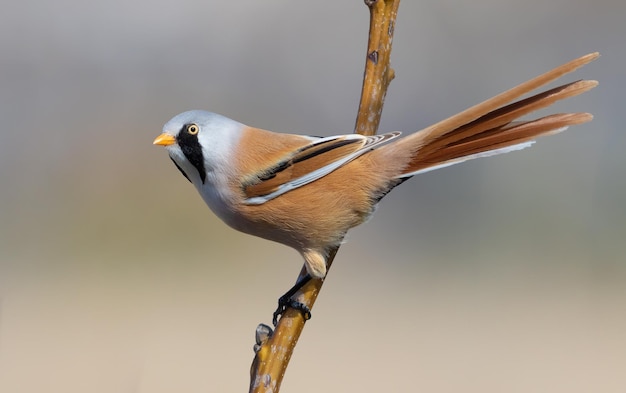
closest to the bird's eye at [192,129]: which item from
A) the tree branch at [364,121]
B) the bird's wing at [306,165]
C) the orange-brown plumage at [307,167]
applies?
the orange-brown plumage at [307,167]

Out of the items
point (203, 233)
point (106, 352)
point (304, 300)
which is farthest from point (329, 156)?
point (203, 233)

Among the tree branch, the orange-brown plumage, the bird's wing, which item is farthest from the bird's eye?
the tree branch

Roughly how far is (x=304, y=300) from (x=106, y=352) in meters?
1.85

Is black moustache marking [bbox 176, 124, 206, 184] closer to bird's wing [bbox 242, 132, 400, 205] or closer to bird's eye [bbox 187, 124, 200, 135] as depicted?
bird's eye [bbox 187, 124, 200, 135]

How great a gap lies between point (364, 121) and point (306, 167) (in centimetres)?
18

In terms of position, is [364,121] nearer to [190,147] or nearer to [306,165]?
[306,165]

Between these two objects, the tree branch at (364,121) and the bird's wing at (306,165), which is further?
the bird's wing at (306,165)

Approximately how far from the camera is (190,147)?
5.21ft

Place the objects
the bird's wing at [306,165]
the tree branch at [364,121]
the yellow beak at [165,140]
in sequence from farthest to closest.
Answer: the bird's wing at [306,165]
the yellow beak at [165,140]
the tree branch at [364,121]

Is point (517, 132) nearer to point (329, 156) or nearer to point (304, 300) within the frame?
point (329, 156)

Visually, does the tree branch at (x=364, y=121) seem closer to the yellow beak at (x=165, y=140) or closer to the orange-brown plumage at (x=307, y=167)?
the orange-brown plumage at (x=307, y=167)

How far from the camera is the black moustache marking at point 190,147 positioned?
157 cm

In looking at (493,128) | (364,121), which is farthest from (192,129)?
(493,128)

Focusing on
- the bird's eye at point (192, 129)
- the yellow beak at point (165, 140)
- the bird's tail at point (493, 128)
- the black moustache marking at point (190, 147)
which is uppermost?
the bird's tail at point (493, 128)
